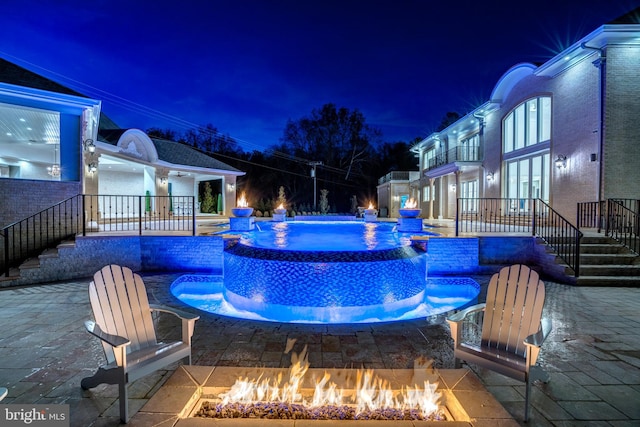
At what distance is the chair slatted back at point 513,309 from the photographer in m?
2.63

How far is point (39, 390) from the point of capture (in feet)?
8.96

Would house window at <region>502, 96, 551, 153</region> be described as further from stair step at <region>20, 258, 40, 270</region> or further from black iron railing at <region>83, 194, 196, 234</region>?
stair step at <region>20, 258, 40, 270</region>

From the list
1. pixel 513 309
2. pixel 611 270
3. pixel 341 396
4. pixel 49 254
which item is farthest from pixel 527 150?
pixel 49 254

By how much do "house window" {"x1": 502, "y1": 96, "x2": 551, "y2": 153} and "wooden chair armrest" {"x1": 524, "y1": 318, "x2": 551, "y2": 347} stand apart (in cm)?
1254

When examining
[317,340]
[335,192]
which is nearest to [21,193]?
[317,340]

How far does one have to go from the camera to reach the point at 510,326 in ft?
8.91

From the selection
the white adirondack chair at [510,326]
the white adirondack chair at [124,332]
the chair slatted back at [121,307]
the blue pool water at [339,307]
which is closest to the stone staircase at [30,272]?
the blue pool water at [339,307]

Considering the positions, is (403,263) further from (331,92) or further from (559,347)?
(331,92)

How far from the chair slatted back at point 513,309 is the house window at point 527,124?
40.2 ft

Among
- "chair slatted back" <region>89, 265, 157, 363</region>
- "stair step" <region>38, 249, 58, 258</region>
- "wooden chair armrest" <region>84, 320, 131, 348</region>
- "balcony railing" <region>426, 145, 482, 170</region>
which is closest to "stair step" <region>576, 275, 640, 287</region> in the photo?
"chair slatted back" <region>89, 265, 157, 363</region>

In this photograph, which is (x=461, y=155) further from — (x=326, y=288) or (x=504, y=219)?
(x=326, y=288)

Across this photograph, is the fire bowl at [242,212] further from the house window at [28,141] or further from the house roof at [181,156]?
the house roof at [181,156]

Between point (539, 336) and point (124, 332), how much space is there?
3.08m

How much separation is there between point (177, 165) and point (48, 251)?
1108 centimetres
